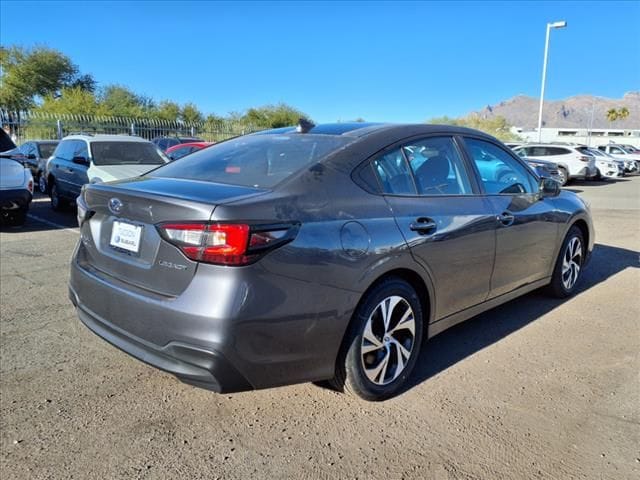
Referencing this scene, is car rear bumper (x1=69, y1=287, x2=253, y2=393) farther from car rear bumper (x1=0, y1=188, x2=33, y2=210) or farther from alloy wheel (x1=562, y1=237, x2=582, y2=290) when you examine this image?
car rear bumper (x1=0, y1=188, x2=33, y2=210)

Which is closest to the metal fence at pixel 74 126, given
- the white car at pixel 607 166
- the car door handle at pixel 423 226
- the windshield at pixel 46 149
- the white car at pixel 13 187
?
the windshield at pixel 46 149

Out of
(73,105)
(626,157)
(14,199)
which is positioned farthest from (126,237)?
(73,105)

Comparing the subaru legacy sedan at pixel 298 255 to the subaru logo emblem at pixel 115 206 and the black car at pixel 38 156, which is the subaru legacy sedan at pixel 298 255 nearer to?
the subaru logo emblem at pixel 115 206

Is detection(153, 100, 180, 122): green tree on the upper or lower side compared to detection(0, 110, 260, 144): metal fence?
upper

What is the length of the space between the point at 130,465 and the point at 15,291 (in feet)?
10.7

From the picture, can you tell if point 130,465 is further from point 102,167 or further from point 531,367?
point 102,167

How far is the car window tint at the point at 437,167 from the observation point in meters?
3.33

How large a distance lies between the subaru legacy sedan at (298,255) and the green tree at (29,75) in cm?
4681

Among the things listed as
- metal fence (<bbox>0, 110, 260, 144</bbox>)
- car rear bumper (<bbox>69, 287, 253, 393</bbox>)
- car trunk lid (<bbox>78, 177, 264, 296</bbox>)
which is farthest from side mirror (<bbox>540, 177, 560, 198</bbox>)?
metal fence (<bbox>0, 110, 260, 144</bbox>)

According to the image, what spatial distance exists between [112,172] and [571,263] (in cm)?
706

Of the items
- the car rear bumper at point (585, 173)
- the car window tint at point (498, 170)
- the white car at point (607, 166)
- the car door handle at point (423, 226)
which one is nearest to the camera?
the car door handle at point (423, 226)

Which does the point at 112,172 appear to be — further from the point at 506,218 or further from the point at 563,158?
the point at 563,158

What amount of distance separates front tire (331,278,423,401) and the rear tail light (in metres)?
0.73

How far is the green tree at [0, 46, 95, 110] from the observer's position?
42.5 m
